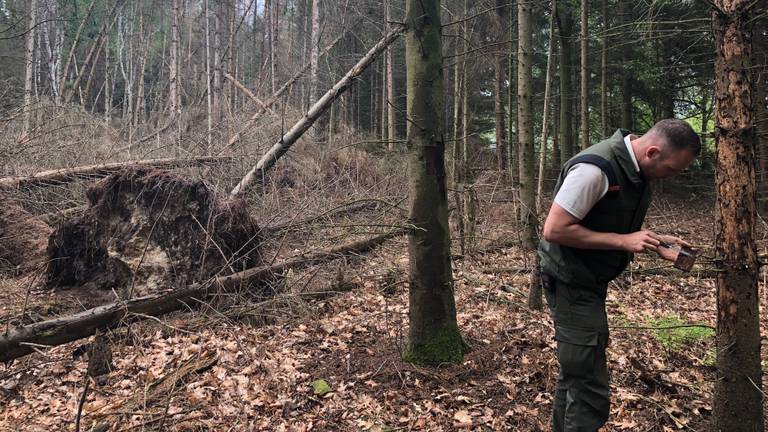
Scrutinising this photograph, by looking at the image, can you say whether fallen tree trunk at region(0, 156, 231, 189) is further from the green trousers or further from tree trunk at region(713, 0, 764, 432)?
tree trunk at region(713, 0, 764, 432)

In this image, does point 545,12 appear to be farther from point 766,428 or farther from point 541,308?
point 766,428

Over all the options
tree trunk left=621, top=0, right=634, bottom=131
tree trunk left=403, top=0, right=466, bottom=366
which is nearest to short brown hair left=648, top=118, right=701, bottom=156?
tree trunk left=403, top=0, right=466, bottom=366

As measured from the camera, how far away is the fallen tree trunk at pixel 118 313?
4.25m

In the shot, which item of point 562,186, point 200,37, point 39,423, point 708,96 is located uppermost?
point 200,37

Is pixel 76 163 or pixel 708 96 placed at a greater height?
pixel 708 96

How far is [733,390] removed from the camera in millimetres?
2926

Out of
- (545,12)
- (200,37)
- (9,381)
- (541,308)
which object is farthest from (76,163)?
(200,37)

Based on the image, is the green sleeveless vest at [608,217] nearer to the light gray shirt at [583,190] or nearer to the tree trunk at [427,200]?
the light gray shirt at [583,190]

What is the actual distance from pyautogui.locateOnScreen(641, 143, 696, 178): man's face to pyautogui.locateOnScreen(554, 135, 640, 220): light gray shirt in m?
0.31

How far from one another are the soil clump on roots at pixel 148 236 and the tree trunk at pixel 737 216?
16.5 feet

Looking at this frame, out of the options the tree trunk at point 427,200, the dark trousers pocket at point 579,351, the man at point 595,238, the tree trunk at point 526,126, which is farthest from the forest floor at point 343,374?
the tree trunk at point 526,126

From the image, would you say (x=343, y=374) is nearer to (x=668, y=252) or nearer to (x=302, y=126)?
(x=668, y=252)

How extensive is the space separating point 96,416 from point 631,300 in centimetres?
616

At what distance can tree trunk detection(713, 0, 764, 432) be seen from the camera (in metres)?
2.74
